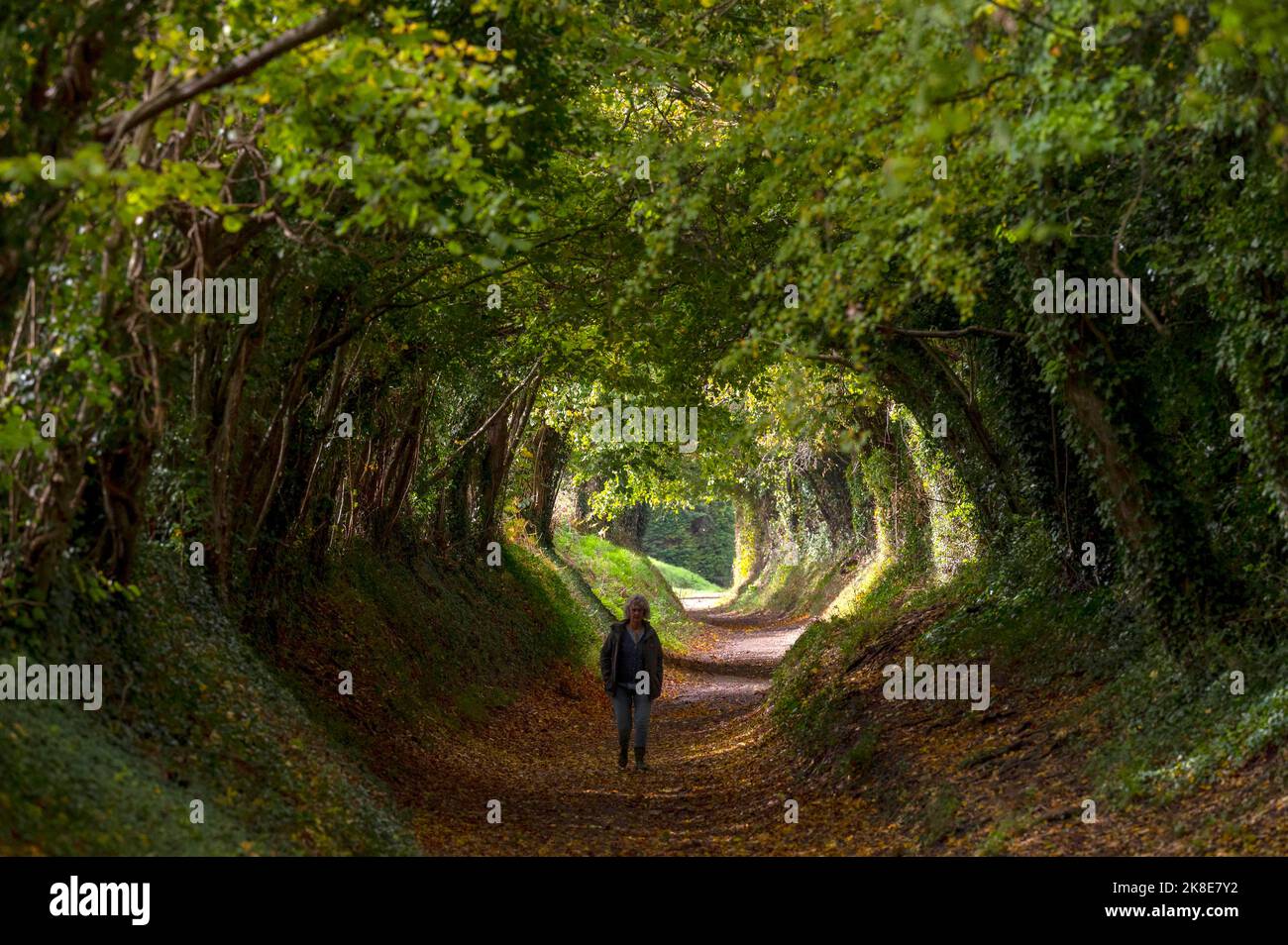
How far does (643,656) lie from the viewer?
13.6 m

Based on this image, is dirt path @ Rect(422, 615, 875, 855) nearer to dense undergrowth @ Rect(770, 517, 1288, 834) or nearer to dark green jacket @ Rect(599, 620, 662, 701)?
dense undergrowth @ Rect(770, 517, 1288, 834)

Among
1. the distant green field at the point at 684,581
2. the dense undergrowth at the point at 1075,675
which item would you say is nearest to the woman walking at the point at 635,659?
the dense undergrowth at the point at 1075,675

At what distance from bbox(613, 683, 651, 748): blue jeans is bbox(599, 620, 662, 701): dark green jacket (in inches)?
4.9

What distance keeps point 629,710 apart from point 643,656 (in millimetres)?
1056

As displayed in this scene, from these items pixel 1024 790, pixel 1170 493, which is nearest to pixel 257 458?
pixel 1024 790

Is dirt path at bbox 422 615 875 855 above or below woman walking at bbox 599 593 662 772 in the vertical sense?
below

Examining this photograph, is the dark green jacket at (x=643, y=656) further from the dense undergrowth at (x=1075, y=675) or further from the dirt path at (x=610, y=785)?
the dense undergrowth at (x=1075, y=675)

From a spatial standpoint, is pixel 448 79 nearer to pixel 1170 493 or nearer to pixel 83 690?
pixel 83 690

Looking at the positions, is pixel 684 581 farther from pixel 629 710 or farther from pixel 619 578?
pixel 629 710

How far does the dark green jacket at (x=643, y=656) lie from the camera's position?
44.8 ft

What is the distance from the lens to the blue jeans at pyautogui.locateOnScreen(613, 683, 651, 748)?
1391cm

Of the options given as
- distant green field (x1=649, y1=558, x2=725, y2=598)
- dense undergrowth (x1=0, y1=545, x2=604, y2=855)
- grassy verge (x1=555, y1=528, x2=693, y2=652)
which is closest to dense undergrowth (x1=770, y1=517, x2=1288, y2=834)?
dense undergrowth (x1=0, y1=545, x2=604, y2=855)

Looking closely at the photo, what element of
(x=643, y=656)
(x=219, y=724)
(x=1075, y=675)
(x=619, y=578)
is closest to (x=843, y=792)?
(x=643, y=656)

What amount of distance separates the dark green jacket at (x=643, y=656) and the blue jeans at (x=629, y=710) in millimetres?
124
